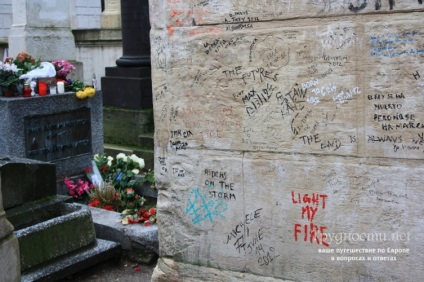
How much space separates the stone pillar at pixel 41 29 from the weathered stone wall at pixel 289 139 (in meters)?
6.89

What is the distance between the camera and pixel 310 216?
136 inches

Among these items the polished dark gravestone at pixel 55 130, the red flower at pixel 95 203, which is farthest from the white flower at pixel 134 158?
the red flower at pixel 95 203

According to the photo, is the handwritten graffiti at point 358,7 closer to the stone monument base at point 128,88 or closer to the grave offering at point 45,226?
the grave offering at point 45,226

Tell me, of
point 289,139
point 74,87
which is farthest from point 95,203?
point 289,139

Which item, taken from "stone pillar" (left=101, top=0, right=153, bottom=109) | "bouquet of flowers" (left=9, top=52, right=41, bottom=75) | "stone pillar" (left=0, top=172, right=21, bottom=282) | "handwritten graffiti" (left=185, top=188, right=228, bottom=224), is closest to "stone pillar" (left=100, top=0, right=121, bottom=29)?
"stone pillar" (left=101, top=0, right=153, bottom=109)

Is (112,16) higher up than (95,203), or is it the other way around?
(112,16)

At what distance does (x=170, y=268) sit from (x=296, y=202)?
3.54 ft

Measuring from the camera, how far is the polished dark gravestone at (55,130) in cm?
659

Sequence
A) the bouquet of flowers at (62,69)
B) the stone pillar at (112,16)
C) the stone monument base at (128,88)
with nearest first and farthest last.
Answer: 1. the bouquet of flowers at (62,69)
2. the stone monument base at (128,88)
3. the stone pillar at (112,16)

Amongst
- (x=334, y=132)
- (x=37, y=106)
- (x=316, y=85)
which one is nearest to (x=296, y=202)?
(x=334, y=132)

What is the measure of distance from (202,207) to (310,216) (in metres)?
0.75

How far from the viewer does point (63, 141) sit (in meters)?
7.18

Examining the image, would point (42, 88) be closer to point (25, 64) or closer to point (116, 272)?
point (25, 64)

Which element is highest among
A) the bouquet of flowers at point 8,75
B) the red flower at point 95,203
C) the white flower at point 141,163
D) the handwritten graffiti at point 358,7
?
the handwritten graffiti at point 358,7
